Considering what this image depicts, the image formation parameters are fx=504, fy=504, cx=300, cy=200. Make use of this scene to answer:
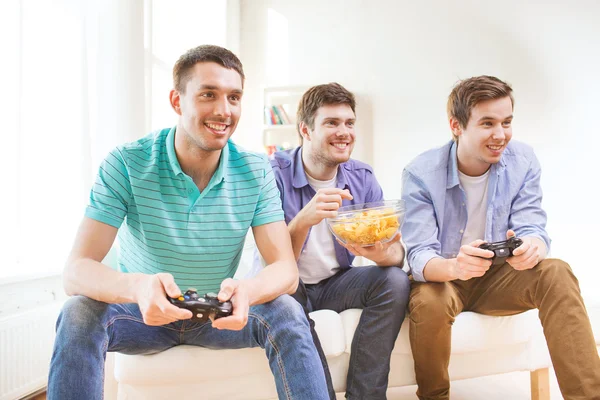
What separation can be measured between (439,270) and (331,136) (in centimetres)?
70

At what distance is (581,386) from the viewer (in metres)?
1.50

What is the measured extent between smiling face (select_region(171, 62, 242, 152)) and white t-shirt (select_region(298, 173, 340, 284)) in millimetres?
635

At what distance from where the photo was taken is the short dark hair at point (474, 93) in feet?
6.46

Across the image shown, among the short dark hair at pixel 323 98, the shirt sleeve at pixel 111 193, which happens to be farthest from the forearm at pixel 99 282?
the short dark hair at pixel 323 98

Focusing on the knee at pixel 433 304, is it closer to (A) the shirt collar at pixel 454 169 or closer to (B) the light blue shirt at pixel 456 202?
(B) the light blue shirt at pixel 456 202

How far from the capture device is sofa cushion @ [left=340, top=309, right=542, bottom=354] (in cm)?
179

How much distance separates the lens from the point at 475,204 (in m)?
2.04

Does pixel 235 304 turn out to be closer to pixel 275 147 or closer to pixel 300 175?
pixel 300 175

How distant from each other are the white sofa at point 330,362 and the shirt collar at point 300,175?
54cm

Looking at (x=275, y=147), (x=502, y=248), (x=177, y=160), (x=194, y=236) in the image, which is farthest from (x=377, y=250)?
(x=275, y=147)

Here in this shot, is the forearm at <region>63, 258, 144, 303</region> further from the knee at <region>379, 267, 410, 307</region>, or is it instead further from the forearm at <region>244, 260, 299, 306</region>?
the knee at <region>379, 267, 410, 307</region>

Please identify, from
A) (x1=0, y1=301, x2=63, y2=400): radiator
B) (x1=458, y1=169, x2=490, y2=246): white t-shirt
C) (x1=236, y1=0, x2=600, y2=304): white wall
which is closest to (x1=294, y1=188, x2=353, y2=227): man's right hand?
(x1=458, y1=169, x2=490, y2=246): white t-shirt

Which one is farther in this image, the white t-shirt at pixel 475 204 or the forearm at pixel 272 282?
the white t-shirt at pixel 475 204

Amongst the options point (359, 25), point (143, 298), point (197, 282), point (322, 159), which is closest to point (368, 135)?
point (359, 25)
